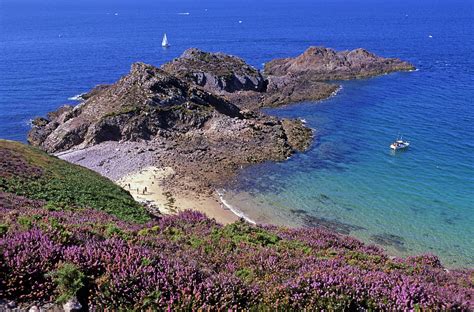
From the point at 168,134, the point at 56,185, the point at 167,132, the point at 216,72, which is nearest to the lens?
the point at 56,185

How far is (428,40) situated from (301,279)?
174 metres

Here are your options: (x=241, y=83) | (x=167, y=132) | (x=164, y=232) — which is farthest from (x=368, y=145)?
(x=164, y=232)

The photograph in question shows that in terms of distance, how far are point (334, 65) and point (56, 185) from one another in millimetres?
90753

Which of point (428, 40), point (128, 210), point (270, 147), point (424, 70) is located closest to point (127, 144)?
point (270, 147)

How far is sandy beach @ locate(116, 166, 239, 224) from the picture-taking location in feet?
129

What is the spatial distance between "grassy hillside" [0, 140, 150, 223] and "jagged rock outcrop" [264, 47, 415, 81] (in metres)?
77.2

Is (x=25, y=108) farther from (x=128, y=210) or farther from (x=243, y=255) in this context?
(x=243, y=255)

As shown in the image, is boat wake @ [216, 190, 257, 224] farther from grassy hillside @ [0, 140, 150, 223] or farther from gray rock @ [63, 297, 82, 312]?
gray rock @ [63, 297, 82, 312]

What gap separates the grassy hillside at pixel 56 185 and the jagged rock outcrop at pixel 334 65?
7722 centimetres

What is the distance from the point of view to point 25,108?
79.4 metres

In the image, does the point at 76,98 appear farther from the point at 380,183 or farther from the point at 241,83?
the point at 380,183

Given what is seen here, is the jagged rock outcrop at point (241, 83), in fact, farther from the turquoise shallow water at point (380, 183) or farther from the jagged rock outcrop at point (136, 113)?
the jagged rock outcrop at point (136, 113)

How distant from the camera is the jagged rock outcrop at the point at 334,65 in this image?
4156 inches

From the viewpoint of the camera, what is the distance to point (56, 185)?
28391mm
